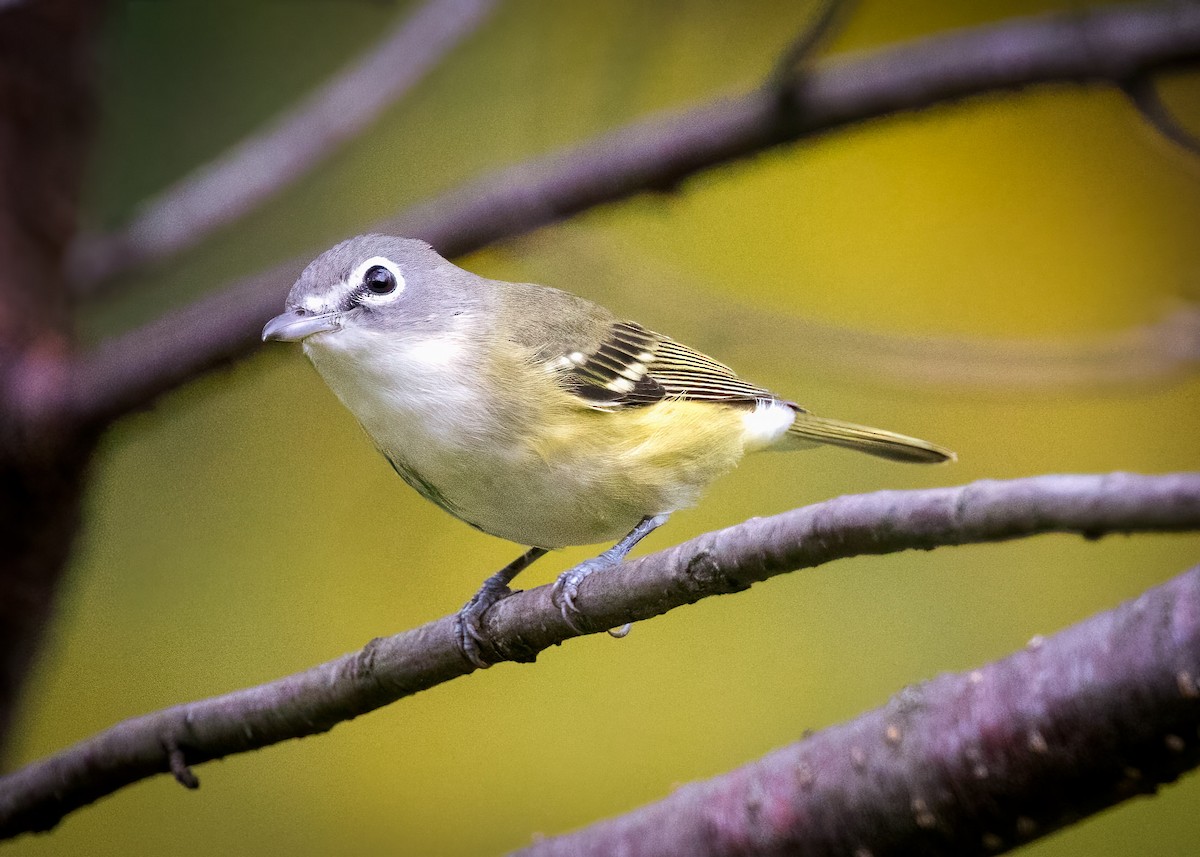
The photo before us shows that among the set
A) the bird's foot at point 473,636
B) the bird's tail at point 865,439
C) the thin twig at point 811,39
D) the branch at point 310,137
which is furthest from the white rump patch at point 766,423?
the branch at point 310,137

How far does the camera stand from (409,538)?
489cm

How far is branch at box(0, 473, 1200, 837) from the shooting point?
1282 millimetres

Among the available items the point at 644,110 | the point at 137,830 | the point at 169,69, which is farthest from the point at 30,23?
the point at 137,830

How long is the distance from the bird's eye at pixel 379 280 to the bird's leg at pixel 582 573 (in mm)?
766

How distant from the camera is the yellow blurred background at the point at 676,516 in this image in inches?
171

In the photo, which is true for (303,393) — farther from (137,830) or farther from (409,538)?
(137,830)

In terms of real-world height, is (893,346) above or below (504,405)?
above

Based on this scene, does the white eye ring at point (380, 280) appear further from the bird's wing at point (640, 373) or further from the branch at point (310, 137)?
the branch at point (310, 137)

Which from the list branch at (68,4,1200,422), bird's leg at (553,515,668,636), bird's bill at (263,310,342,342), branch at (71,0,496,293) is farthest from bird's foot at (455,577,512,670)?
branch at (71,0,496,293)

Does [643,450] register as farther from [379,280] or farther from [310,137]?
[310,137]

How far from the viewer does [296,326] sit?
2283mm

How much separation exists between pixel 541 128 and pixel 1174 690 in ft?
13.3

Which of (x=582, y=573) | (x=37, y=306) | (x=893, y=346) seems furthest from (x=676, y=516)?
(x=37, y=306)

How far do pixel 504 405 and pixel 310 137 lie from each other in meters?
1.88
